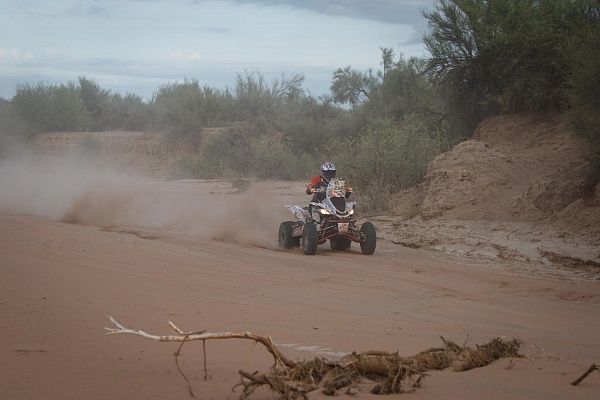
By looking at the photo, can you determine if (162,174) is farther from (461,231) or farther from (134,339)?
(134,339)

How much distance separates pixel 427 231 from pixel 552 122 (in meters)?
6.51

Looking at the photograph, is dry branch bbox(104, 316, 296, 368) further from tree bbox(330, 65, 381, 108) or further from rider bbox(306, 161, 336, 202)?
tree bbox(330, 65, 381, 108)

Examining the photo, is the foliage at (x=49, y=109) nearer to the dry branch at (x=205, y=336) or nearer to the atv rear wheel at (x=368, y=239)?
the atv rear wheel at (x=368, y=239)

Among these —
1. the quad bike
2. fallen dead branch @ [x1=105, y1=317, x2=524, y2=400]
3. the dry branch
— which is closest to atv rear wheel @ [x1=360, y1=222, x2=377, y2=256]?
the quad bike

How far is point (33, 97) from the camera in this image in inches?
2007

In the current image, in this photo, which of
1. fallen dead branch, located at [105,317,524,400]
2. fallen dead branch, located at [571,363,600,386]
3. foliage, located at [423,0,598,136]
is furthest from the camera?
foliage, located at [423,0,598,136]

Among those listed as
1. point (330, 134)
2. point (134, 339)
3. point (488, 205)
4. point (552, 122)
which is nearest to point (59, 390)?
point (134, 339)

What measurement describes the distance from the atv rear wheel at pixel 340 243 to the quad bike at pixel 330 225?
0.46m

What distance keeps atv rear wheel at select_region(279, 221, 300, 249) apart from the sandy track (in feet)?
1.70

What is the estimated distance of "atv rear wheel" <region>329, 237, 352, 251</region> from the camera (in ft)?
56.5

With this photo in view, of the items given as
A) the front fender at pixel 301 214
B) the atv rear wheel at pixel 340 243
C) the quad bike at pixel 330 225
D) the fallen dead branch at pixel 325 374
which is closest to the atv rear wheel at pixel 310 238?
the quad bike at pixel 330 225

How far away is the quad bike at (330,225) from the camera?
51.9ft

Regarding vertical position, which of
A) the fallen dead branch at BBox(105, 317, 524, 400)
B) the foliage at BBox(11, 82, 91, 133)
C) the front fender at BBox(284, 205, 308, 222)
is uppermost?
the foliage at BBox(11, 82, 91, 133)

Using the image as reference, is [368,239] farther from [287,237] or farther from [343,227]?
[287,237]
